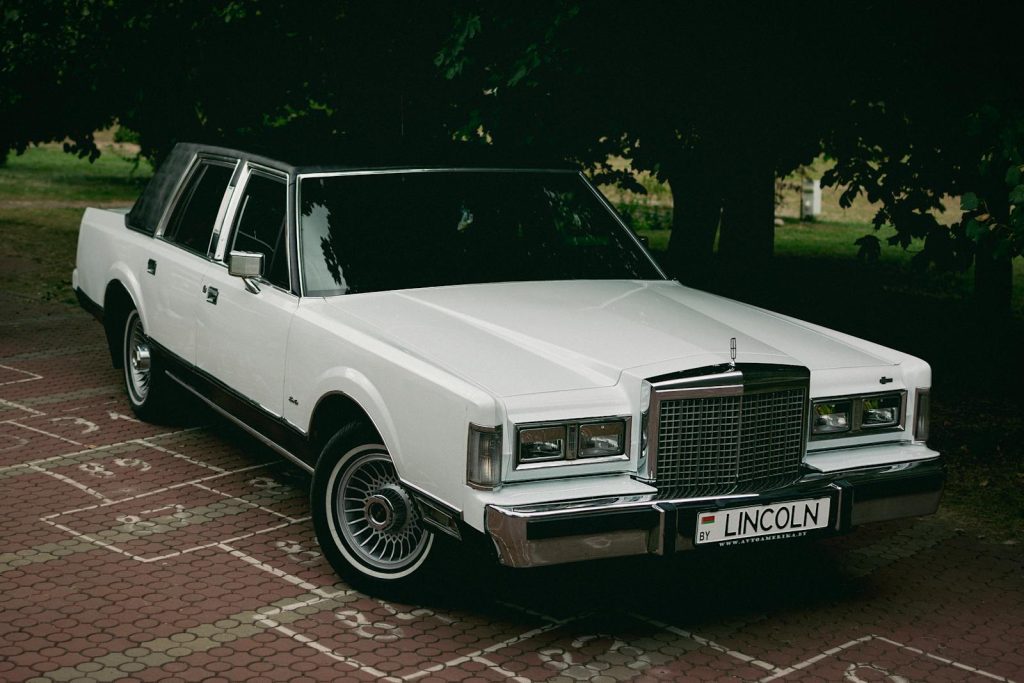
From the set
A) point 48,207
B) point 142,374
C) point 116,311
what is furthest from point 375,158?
point 48,207

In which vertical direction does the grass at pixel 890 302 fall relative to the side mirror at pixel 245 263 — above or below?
below

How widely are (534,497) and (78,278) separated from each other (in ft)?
18.4

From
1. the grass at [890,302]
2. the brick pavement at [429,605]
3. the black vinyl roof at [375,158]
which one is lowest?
the brick pavement at [429,605]

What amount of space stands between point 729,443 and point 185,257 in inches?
145

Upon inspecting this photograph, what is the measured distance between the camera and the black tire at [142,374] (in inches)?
321

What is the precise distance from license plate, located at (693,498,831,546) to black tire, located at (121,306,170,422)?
4202 mm

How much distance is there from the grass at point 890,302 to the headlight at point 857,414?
1639 mm

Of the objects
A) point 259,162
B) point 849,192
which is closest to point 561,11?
point 259,162

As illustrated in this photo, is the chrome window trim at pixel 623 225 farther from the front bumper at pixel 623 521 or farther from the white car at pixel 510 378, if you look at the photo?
the front bumper at pixel 623 521

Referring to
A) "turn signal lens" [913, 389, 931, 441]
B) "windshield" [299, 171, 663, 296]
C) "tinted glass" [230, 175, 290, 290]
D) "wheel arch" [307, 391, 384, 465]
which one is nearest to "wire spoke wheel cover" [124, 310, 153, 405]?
"tinted glass" [230, 175, 290, 290]

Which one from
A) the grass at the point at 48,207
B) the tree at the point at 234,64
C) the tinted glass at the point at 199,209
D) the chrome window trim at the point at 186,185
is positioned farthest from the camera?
the grass at the point at 48,207

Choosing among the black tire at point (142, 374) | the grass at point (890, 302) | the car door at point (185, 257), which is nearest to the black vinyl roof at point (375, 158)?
the car door at point (185, 257)

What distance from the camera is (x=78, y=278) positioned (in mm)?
9414

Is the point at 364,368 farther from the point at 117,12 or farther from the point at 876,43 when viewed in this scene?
the point at 117,12
